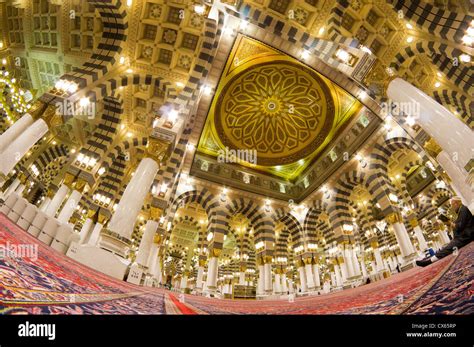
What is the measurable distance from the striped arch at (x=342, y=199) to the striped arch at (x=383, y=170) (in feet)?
1.96

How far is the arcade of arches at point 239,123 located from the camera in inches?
251

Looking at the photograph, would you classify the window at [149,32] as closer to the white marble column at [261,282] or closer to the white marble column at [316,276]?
the white marble column at [261,282]

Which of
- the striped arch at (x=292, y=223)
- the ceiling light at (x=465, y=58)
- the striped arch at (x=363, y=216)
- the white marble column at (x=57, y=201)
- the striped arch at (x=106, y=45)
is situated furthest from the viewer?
the striped arch at (x=363, y=216)

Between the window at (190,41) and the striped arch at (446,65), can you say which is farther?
the window at (190,41)

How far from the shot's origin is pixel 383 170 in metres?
10.9

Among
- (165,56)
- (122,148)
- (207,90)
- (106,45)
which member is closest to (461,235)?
(207,90)

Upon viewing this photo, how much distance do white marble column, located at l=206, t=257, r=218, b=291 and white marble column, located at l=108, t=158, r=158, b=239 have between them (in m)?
6.60

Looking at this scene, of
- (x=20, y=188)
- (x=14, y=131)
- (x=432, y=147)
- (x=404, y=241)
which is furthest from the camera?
(x=20, y=188)

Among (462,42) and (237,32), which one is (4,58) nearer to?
(237,32)

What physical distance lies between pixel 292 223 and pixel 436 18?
10.9 metres

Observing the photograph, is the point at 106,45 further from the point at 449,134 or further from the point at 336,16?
the point at 449,134

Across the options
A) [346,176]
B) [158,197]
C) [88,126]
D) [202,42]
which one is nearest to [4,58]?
[88,126]

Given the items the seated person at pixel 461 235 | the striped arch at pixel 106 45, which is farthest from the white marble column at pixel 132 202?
the seated person at pixel 461 235

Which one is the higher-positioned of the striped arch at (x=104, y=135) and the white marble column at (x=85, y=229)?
the striped arch at (x=104, y=135)
